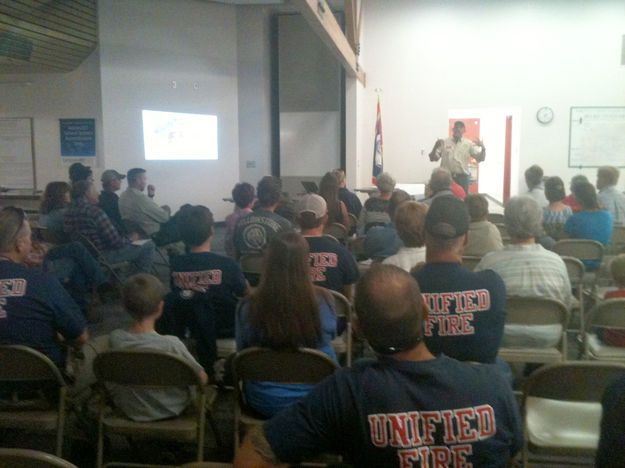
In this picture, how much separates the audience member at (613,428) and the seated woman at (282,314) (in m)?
1.09

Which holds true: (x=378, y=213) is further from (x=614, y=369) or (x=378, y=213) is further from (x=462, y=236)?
(x=614, y=369)

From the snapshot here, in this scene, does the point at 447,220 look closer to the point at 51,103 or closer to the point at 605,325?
the point at 605,325

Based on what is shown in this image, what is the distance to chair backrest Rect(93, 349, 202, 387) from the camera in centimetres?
202

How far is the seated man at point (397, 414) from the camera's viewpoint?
1.15 metres

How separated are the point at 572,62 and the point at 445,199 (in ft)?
30.4

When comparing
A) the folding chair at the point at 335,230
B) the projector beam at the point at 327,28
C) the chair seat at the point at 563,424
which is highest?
the projector beam at the point at 327,28

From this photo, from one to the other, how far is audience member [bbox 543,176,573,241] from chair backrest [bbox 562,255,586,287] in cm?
116

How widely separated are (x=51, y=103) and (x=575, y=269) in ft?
25.9

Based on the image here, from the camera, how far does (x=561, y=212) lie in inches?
197

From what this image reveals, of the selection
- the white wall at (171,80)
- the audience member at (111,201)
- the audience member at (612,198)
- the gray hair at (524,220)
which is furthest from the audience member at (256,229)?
the white wall at (171,80)

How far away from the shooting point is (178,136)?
9.74 m

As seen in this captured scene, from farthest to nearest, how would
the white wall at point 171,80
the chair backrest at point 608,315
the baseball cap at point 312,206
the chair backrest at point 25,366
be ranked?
the white wall at point 171,80 → the baseball cap at point 312,206 → the chair backrest at point 608,315 → the chair backrest at point 25,366

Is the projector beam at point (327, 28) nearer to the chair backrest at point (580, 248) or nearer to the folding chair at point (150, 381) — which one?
the chair backrest at point (580, 248)

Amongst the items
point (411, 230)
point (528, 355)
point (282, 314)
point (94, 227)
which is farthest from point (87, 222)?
point (528, 355)
